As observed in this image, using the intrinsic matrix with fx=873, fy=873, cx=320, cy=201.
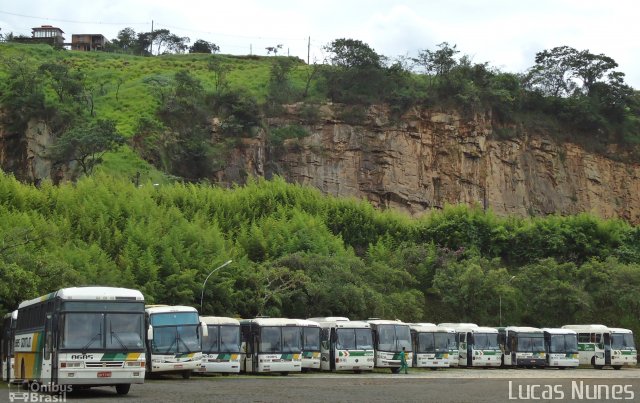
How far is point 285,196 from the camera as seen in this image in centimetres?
6488

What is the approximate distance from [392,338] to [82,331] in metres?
21.1

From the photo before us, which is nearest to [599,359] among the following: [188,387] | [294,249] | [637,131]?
[294,249]

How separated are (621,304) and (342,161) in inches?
1179

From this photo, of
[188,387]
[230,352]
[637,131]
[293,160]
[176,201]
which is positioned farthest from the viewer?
[637,131]

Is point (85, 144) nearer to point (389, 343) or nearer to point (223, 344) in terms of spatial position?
point (223, 344)

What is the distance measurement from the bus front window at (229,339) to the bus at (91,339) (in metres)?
13.3

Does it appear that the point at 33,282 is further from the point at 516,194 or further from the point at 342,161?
the point at 516,194

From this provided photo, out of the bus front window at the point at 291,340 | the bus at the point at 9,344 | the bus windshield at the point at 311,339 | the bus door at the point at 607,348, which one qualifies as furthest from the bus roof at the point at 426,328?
the bus at the point at 9,344

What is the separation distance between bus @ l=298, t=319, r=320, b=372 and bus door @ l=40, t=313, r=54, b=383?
1689 centimetres

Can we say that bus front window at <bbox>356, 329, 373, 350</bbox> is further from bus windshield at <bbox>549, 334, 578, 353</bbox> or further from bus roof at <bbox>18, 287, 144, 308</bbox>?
bus roof at <bbox>18, 287, 144, 308</bbox>

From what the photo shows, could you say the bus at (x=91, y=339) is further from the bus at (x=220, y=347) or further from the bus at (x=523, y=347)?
the bus at (x=523, y=347)

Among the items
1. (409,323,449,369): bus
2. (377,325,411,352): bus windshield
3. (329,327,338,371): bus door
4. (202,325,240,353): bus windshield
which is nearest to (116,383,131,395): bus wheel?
(202,325,240,353): bus windshield

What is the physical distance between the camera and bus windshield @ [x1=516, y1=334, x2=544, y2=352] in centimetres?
4522

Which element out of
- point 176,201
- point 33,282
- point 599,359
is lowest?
point 599,359
